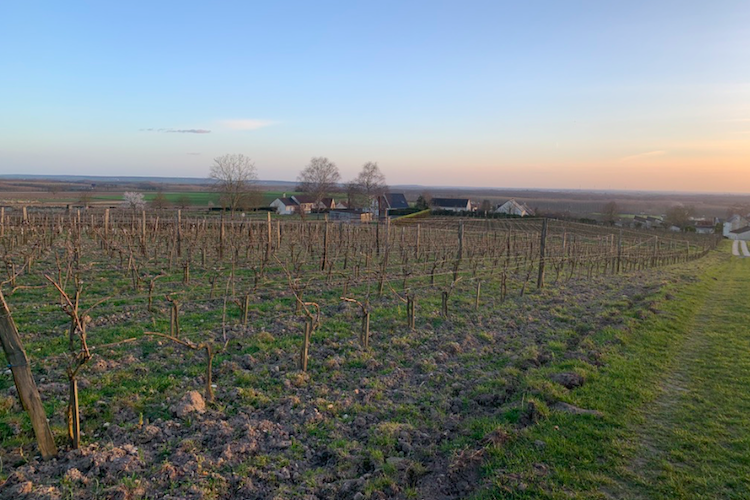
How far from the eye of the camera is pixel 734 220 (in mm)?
72375

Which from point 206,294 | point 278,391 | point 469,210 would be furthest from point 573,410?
point 469,210

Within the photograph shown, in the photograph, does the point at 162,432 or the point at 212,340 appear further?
the point at 212,340

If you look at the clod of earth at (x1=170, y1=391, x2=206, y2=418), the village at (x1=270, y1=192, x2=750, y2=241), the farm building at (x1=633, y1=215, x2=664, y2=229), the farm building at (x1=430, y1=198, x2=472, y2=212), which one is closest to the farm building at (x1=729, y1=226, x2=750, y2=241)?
the village at (x1=270, y1=192, x2=750, y2=241)

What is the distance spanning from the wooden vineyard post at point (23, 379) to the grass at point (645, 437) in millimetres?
3371

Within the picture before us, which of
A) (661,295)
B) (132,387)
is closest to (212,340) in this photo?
(132,387)

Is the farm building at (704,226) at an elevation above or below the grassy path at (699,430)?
above

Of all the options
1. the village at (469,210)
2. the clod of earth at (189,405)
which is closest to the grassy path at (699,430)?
the clod of earth at (189,405)

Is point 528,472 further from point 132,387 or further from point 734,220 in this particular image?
point 734,220

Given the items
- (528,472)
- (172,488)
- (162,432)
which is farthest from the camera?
(162,432)

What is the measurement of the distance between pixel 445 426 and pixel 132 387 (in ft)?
11.3

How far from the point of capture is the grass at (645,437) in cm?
339

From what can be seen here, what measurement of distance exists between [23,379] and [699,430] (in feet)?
19.8

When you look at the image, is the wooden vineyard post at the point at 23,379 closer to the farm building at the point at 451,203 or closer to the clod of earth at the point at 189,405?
the clod of earth at the point at 189,405

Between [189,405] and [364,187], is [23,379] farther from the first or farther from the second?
[364,187]
